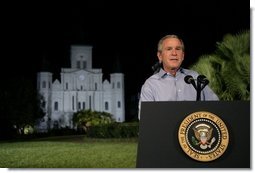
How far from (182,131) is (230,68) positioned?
5062mm

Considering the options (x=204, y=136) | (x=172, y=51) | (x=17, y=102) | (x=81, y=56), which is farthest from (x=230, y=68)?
(x=81, y=56)

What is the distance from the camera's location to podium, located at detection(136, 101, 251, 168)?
312 cm

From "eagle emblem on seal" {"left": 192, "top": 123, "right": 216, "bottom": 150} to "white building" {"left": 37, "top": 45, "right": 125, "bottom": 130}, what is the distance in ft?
123

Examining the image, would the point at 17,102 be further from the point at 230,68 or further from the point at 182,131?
the point at 182,131

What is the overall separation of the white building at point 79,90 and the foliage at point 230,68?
1280 inches

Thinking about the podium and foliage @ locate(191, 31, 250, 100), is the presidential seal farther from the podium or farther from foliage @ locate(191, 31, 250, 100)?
foliage @ locate(191, 31, 250, 100)

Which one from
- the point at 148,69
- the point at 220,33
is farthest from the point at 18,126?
the point at 220,33

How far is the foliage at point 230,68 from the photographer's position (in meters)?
7.78

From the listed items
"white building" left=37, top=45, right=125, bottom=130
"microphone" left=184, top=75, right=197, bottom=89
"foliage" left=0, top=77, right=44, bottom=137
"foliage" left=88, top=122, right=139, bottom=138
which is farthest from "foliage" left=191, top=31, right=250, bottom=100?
"white building" left=37, top=45, right=125, bottom=130

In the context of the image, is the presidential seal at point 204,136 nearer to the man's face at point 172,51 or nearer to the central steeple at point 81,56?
the man's face at point 172,51

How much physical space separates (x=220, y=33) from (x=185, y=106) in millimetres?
6851

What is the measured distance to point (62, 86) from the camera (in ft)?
148

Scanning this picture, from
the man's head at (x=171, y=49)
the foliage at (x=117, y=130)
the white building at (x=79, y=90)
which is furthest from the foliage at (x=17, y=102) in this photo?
the man's head at (x=171, y=49)

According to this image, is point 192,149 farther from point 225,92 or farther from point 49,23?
point 49,23
